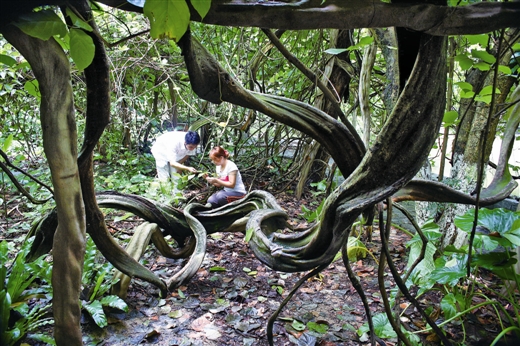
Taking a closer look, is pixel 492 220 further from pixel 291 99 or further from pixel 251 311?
pixel 251 311

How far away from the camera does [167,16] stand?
58cm

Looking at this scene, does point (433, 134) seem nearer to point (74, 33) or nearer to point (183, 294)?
point (74, 33)

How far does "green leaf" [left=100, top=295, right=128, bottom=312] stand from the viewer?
2004 millimetres

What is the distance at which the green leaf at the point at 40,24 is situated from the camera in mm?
622

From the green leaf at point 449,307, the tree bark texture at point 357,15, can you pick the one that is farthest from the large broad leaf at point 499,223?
the tree bark texture at point 357,15

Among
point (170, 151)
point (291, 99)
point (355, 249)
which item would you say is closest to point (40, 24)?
point (291, 99)

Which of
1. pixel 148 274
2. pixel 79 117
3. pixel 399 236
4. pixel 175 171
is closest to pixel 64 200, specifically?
pixel 148 274

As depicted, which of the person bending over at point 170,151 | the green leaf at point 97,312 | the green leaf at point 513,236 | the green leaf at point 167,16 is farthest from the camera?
the person bending over at point 170,151

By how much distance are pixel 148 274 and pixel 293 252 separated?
0.91 metres

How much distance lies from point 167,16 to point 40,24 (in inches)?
9.8

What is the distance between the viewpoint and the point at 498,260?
1589 millimetres

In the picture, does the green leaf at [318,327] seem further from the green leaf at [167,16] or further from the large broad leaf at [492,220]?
the green leaf at [167,16]

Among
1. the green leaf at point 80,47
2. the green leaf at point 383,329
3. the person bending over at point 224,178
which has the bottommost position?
the green leaf at point 383,329

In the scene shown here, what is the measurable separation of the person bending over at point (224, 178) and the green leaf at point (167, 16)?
3.36 meters
